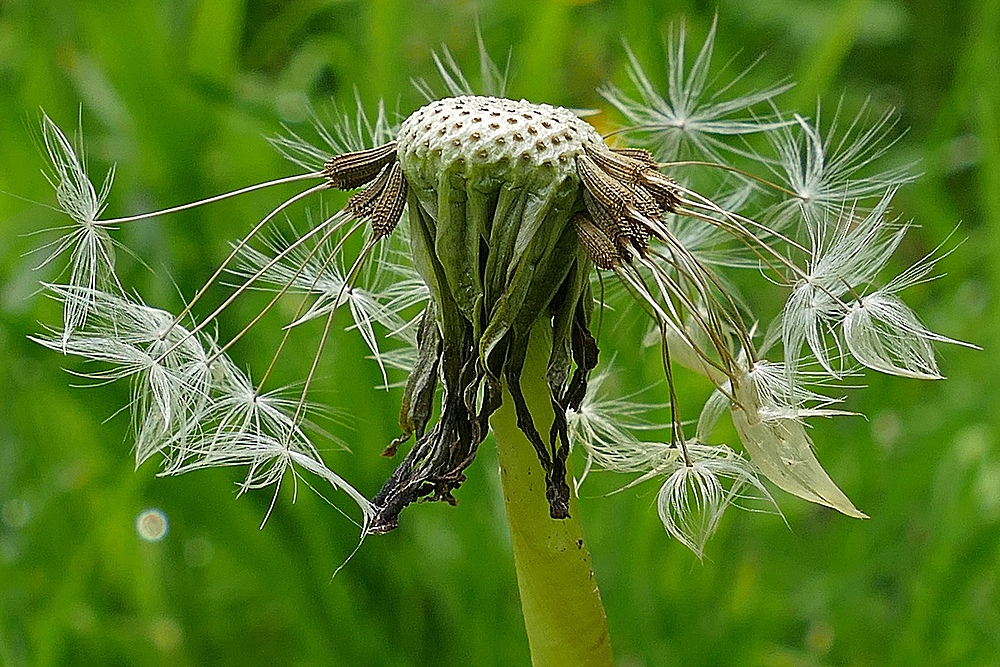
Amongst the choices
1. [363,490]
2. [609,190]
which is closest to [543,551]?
[609,190]

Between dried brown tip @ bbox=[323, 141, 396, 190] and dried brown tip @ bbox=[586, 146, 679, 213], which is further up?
dried brown tip @ bbox=[323, 141, 396, 190]

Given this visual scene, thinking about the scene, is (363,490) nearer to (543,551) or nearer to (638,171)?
(543,551)

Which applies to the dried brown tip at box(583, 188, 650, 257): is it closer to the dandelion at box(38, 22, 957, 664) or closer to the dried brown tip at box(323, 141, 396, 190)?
the dandelion at box(38, 22, 957, 664)

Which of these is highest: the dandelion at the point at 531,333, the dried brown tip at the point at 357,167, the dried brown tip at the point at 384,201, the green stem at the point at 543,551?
the dried brown tip at the point at 357,167

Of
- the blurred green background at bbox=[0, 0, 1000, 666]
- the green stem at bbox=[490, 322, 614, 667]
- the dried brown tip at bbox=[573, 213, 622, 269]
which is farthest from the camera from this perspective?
the blurred green background at bbox=[0, 0, 1000, 666]

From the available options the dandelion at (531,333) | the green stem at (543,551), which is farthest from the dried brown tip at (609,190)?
the green stem at (543,551)

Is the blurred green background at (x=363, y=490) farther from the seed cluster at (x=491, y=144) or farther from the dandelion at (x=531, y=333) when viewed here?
the seed cluster at (x=491, y=144)

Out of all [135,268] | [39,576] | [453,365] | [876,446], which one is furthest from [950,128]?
[39,576]

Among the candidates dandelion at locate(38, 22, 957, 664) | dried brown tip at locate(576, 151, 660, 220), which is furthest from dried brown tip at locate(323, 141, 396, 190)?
dried brown tip at locate(576, 151, 660, 220)
